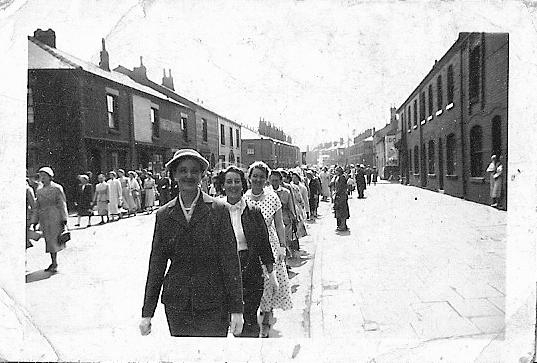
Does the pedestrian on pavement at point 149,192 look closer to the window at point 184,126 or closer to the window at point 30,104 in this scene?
the window at point 184,126

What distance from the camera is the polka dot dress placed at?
2.02m

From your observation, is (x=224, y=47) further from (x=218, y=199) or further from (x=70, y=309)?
(x=70, y=309)

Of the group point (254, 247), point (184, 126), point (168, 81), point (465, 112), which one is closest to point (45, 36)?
point (168, 81)

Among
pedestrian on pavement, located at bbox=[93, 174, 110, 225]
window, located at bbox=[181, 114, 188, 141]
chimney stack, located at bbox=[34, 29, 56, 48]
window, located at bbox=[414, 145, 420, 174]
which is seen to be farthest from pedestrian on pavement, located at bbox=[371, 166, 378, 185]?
chimney stack, located at bbox=[34, 29, 56, 48]

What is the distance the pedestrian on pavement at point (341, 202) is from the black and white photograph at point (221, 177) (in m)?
1.42

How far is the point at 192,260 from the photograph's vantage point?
58.1 inches

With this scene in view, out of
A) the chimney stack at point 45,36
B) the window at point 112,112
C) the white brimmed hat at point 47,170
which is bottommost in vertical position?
the white brimmed hat at point 47,170

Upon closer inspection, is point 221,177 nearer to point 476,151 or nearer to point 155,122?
point 155,122

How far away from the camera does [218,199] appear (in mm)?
1538

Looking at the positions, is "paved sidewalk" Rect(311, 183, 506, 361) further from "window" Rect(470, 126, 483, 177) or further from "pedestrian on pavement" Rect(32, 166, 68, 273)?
"pedestrian on pavement" Rect(32, 166, 68, 273)

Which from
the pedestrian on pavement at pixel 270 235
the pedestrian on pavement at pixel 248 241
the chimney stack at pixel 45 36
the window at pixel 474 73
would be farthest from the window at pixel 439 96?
the chimney stack at pixel 45 36

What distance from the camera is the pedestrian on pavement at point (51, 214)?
1.58 metres

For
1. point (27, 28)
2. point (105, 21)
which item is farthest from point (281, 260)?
point (27, 28)

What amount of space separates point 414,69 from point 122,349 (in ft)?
5.73
